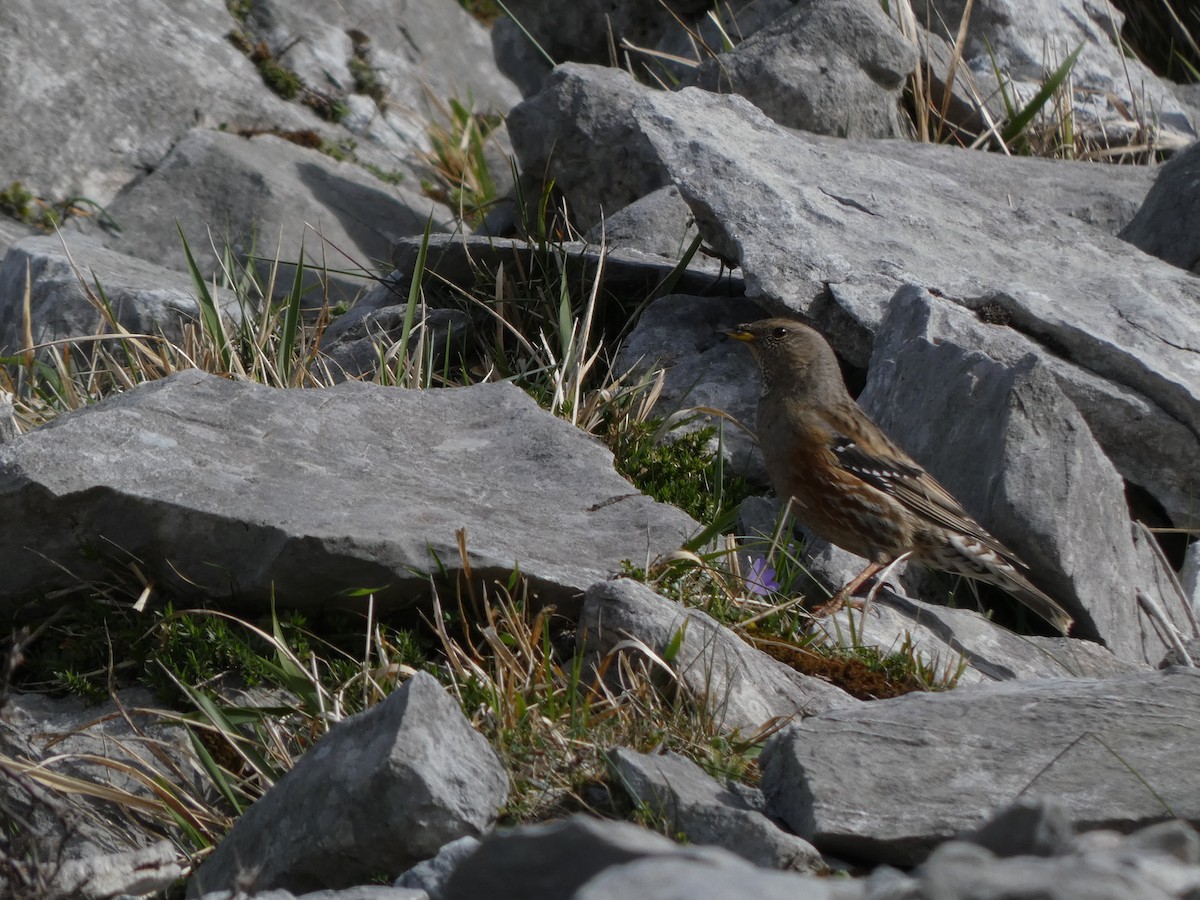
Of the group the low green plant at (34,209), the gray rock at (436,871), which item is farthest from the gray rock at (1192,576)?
the low green plant at (34,209)

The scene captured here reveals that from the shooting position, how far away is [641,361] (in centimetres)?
706

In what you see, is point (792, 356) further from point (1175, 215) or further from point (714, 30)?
point (714, 30)

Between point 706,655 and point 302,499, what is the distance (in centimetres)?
142

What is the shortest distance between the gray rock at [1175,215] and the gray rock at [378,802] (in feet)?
17.7

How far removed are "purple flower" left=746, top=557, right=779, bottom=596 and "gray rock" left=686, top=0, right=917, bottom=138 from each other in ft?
14.9

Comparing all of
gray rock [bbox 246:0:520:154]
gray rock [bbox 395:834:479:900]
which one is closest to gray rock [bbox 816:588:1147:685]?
gray rock [bbox 395:834:479:900]

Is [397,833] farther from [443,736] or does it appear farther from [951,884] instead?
[951,884]

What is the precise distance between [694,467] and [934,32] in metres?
5.60

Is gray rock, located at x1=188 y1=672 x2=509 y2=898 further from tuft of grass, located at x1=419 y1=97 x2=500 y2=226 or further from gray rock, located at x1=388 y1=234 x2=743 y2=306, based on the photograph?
tuft of grass, located at x1=419 y1=97 x2=500 y2=226

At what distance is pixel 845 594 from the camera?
17.8ft

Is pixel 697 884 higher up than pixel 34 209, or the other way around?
pixel 697 884

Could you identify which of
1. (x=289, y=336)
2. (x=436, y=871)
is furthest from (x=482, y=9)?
(x=436, y=871)

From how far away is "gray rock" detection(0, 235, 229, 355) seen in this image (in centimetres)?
767

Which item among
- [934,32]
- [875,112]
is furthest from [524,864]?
[934,32]
